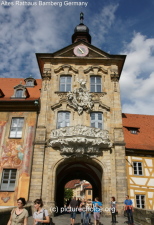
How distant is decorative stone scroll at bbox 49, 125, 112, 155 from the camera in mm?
14750

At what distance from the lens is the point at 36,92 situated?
64.6 ft

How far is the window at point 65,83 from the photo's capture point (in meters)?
18.0

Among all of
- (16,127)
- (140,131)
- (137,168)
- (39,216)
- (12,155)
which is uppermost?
(140,131)

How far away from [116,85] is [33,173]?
32.6ft

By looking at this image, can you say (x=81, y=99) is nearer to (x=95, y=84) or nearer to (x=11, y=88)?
(x=95, y=84)

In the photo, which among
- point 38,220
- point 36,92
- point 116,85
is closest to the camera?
point 38,220

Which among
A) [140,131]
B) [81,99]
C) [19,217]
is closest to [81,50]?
[81,99]

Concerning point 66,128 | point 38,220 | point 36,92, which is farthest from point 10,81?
point 38,220

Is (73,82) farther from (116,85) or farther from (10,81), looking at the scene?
(10,81)

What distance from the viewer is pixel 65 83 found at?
18.3m

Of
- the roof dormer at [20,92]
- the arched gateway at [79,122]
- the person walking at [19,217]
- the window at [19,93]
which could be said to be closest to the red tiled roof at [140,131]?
the arched gateway at [79,122]

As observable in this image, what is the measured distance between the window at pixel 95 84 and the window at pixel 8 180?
30.2 feet

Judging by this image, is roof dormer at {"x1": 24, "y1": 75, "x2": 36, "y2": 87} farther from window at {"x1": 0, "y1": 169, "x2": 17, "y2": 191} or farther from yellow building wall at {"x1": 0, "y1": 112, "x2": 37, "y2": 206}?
window at {"x1": 0, "y1": 169, "x2": 17, "y2": 191}
